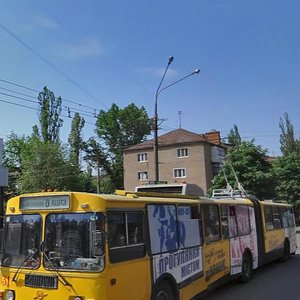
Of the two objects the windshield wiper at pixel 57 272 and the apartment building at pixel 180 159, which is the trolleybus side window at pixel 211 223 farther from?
the apartment building at pixel 180 159

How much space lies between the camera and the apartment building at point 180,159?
56.8 m

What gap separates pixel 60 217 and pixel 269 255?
10231mm

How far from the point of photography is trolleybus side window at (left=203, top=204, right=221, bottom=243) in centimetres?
1018

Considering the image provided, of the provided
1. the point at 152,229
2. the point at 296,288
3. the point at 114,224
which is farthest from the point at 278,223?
the point at 114,224

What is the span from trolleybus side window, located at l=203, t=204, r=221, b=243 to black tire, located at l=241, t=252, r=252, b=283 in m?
2.33

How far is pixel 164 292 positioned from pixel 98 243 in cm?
216

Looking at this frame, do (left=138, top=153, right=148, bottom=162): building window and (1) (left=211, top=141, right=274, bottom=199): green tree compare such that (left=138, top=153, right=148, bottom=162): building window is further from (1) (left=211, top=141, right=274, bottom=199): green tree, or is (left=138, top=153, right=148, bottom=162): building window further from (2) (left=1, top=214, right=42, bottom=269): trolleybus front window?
(2) (left=1, top=214, right=42, bottom=269): trolleybus front window

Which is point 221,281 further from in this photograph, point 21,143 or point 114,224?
point 21,143

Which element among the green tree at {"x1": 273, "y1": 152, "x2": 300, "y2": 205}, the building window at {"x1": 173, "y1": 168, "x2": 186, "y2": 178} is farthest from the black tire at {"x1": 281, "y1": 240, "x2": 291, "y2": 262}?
the building window at {"x1": 173, "y1": 168, "x2": 186, "y2": 178}

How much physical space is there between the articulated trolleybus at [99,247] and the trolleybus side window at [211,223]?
0.72 metres

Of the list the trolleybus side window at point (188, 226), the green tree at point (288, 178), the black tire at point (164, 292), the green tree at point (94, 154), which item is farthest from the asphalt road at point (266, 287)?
the green tree at point (94, 154)

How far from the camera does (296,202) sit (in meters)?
44.8

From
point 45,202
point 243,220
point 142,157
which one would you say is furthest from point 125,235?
point 142,157

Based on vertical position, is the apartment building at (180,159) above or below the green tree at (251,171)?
above
